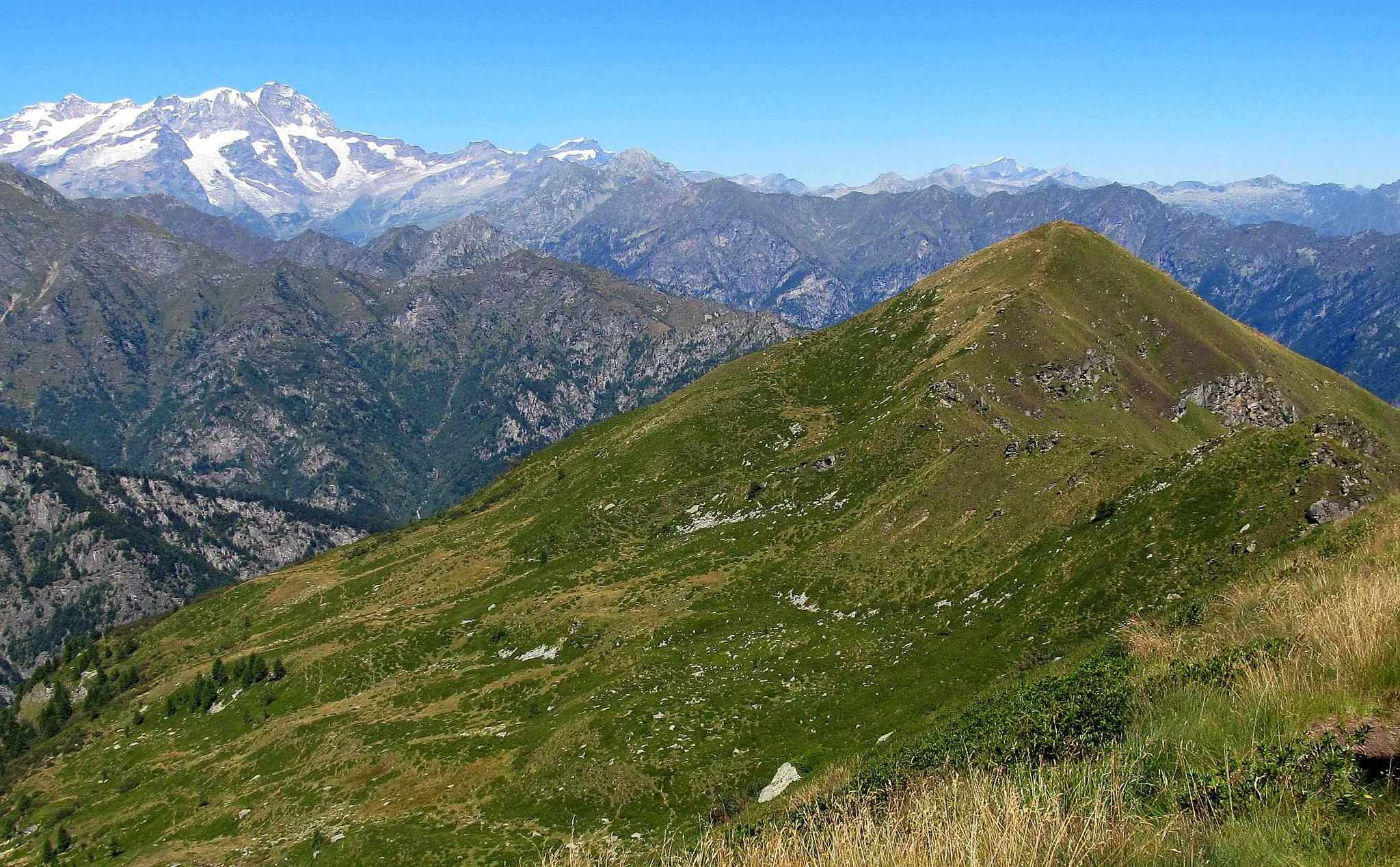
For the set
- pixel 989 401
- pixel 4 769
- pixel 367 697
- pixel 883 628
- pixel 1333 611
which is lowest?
pixel 4 769

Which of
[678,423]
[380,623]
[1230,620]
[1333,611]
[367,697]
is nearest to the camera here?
[1333,611]

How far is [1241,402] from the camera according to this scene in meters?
133

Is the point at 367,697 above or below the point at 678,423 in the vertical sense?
below

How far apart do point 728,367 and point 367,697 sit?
10909cm

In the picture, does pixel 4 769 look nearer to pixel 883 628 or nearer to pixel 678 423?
pixel 678 423

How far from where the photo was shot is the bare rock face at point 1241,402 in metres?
131

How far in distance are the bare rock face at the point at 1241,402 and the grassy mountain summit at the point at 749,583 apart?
62 centimetres

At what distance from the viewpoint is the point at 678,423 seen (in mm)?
141500

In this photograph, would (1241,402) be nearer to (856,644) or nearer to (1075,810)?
(856,644)

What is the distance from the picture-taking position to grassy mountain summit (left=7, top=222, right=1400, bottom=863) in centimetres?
4766

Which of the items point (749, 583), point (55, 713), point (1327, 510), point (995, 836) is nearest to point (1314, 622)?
point (995, 836)

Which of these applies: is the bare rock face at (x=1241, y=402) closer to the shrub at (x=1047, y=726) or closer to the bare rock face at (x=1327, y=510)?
the bare rock face at (x=1327, y=510)

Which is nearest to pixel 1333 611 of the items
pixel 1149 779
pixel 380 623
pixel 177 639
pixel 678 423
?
pixel 1149 779

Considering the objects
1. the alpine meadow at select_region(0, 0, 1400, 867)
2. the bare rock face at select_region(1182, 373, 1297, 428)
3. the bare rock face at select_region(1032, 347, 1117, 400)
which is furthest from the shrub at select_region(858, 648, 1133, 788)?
the bare rock face at select_region(1182, 373, 1297, 428)
